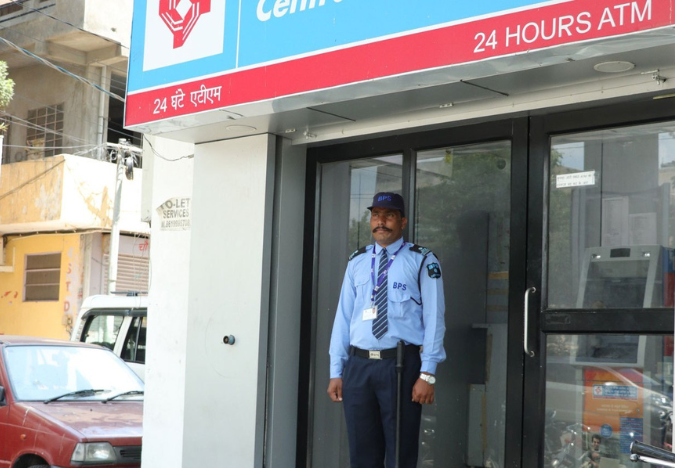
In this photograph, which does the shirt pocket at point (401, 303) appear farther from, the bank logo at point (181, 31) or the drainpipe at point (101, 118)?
the drainpipe at point (101, 118)

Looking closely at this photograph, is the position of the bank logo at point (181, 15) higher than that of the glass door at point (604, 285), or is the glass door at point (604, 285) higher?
the bank logo at point (181, 15)

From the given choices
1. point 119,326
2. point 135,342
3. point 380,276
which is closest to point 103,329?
point 119,326

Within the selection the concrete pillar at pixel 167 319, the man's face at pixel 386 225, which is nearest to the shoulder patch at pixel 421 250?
the man's face at pixel 386 225

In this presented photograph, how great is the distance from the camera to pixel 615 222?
499cm

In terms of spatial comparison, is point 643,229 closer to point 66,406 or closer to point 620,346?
point 620,346

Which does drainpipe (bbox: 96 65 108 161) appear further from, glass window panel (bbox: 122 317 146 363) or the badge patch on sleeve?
the badge patch on sleeve

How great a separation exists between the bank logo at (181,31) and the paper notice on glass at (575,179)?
2286 millimetres

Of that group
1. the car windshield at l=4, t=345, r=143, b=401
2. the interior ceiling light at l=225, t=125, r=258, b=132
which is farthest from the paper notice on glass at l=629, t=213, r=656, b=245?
the car windshield at l=4, t=345, r=143, b=401

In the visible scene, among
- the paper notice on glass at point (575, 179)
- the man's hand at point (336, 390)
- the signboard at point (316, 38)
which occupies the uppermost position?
the signboard at point (316, 38)

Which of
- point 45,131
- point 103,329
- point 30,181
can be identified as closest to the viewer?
point 103,329

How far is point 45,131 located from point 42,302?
14.0ft

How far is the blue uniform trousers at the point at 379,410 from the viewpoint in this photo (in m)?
5.10

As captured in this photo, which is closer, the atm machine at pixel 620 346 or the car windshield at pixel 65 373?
the atm machine at pixel 620 346

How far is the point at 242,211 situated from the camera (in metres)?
6.33
